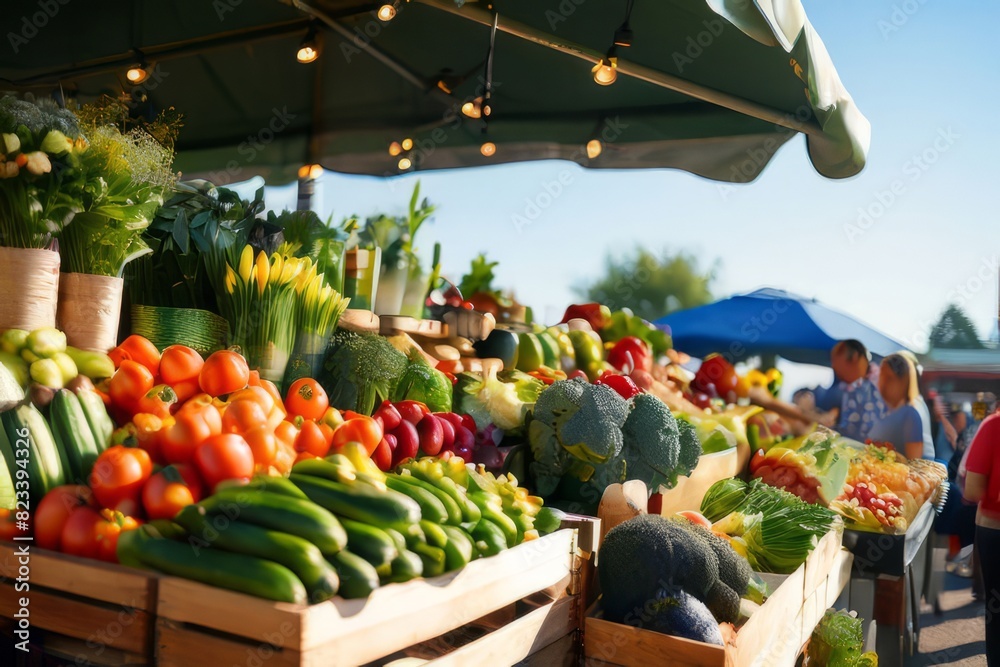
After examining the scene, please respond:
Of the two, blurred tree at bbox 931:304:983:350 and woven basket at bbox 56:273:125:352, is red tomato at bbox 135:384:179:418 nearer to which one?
woven basket at bbox 56:273:125:352

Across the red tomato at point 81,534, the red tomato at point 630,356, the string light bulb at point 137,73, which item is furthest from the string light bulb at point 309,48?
the red tomato at point 81,534

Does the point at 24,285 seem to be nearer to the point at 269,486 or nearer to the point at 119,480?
the point at 119,480

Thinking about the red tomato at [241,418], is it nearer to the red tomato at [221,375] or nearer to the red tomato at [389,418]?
the red tomato at [221,375]

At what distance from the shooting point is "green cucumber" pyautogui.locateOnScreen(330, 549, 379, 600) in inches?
52.2

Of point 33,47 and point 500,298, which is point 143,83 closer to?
point 33,47

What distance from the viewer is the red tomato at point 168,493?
1.53 meters

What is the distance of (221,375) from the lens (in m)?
1.96

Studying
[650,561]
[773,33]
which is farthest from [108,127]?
[773,33]

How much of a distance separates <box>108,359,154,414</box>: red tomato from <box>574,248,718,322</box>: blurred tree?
41960 mm

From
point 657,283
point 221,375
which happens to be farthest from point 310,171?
point 657,283

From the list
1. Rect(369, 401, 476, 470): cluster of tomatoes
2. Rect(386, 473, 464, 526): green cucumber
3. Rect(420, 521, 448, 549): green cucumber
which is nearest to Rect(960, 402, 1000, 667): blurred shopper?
Rect(369, 401, 476, 470): cluster of tomatoes

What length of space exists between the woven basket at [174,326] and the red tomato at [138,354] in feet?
0.66

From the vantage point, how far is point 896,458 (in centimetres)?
476

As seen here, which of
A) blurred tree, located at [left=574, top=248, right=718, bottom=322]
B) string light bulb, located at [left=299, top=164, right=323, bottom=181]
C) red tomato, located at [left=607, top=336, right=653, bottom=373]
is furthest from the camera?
blurred tree, located at [left=574, top=248, right=718, bottom=322]
